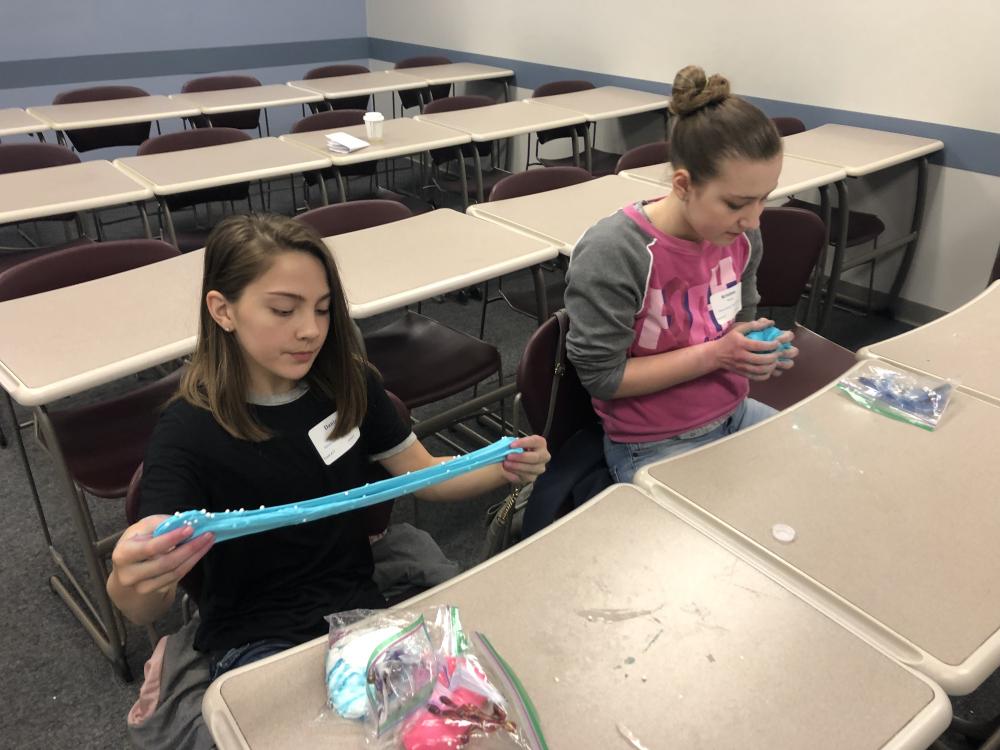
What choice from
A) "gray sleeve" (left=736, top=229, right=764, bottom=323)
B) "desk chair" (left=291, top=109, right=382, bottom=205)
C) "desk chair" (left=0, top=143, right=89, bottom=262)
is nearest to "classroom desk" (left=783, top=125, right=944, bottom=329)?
"gray sleeve" (left=736, top=229, right=764, bottom=323)

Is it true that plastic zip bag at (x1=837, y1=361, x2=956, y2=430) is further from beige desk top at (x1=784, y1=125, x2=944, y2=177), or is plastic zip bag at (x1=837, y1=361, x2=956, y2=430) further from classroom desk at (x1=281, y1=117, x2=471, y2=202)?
classroom desk at (x1=281, y1=117, x2=471, y2=202)

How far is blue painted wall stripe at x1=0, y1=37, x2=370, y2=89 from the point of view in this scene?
4.78 metres

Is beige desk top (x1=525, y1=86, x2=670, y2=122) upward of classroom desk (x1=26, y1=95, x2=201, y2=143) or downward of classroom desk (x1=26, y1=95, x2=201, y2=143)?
upward

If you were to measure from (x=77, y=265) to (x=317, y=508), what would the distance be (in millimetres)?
1536

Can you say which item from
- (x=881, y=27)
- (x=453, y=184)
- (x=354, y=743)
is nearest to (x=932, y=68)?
(x=881, y=27)

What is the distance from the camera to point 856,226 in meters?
3.26

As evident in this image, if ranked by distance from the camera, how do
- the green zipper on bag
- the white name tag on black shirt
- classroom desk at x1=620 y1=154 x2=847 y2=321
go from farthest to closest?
classroom desk at x1=620 y1=154 x2=847 y2=321, the white name tag on black shirt, the green zipper on bag

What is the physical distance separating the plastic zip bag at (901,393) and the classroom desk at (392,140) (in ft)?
7.19

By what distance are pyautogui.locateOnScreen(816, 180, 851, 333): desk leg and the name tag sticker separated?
174 cm

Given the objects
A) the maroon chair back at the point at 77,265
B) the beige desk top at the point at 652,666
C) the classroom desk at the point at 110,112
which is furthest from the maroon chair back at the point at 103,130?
the beige desk top at the point at 652,666

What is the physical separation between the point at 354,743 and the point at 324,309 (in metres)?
0.61

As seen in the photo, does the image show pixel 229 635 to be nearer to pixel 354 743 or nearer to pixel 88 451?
pixel 354 743

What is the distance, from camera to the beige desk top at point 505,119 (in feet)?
11.1

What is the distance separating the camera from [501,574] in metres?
0.98
